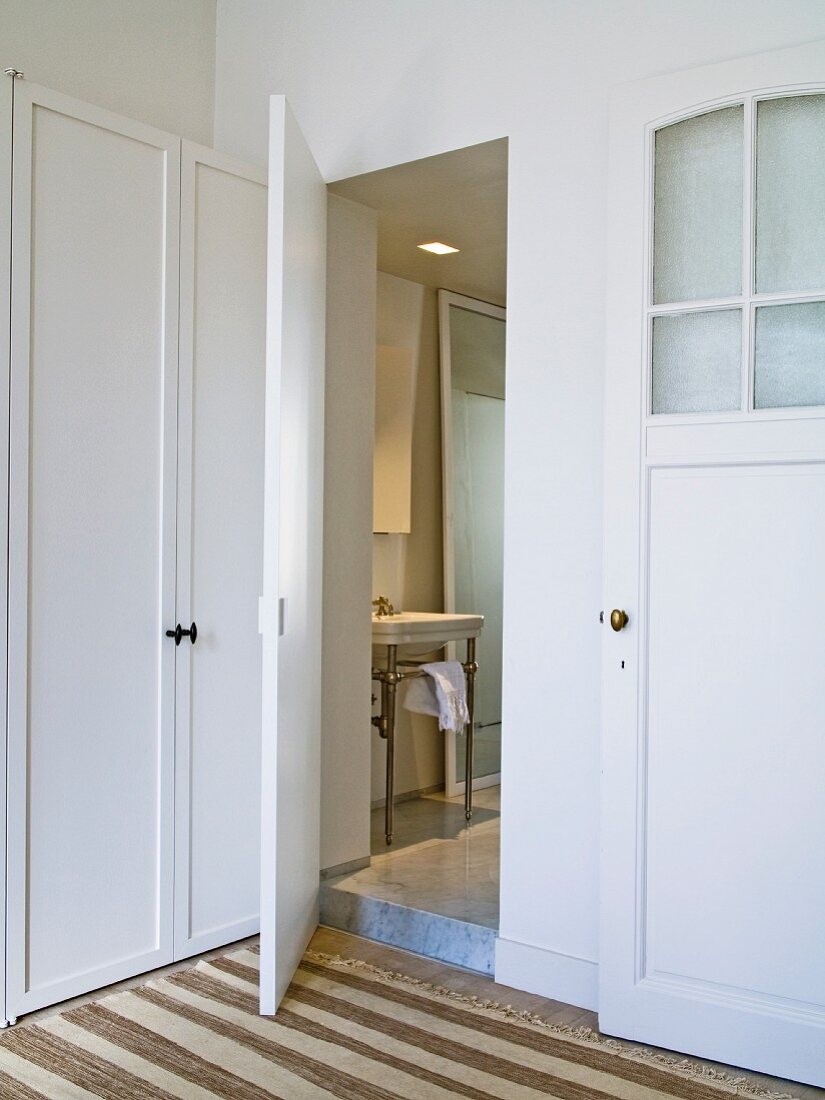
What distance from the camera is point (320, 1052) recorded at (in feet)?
8.48

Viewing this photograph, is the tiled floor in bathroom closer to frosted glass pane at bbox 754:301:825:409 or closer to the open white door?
the open white door

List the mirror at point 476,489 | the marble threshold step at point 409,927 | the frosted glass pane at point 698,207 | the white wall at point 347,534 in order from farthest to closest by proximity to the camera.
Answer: the mirror at point 476,489, the white wall at point 347,534, the marble threshold step at point 409,927, the frosted glass pane at point 698,207

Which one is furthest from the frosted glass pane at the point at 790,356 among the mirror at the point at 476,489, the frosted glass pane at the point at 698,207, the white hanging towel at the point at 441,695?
the mirror at the point at 476,489

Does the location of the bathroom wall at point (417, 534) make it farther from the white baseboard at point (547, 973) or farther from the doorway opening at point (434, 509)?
the white baseboard at point (547, 973)

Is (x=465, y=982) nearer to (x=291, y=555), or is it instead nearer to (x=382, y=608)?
(x=291, y=555)

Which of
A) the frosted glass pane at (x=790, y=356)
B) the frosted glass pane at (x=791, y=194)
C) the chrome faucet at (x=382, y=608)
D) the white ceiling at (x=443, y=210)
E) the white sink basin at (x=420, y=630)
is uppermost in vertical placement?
the white ceiling at (x=443, y=210)

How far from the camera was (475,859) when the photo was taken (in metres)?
3.90

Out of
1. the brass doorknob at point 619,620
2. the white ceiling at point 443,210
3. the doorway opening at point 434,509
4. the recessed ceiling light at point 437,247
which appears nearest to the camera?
the brass doorknob at point 619,620

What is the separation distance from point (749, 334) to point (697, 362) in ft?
0.46

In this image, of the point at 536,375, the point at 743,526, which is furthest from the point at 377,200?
the point at 743,526

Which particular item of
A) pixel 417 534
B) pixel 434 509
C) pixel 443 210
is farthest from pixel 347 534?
pixel 434 509

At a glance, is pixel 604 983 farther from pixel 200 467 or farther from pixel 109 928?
pixel 200 467

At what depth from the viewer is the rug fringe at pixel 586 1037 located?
2.46m

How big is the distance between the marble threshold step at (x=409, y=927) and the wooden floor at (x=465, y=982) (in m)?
0.03
